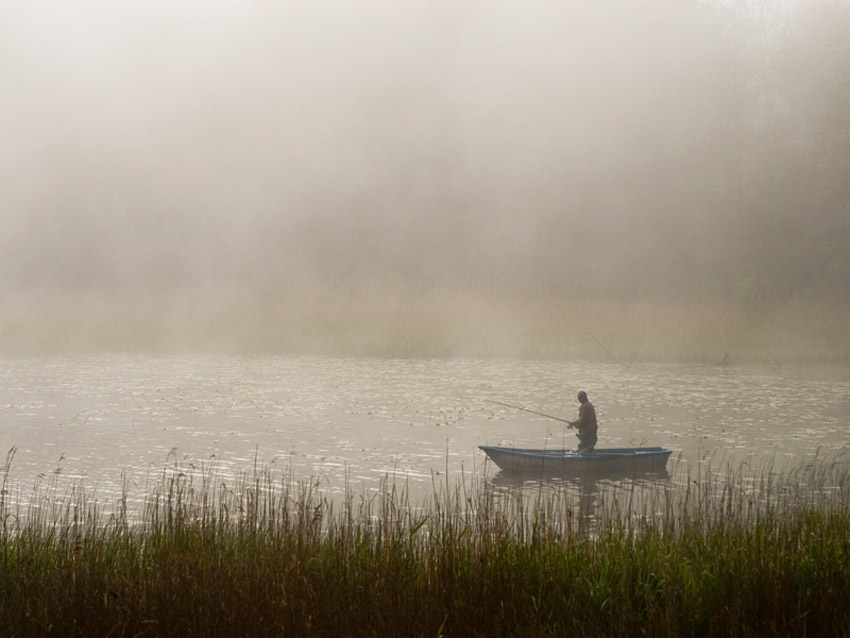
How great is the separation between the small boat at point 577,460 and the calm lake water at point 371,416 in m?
0.51

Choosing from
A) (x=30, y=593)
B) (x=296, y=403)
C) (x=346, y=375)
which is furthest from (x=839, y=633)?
(x=346, y=375)

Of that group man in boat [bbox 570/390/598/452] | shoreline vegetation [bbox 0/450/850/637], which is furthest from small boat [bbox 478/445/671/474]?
shoreline vegetation [bbox 0/450/850/637]

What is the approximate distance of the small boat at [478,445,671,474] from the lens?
16.3 m

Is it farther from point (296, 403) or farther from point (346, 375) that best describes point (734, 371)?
point (296, 403)

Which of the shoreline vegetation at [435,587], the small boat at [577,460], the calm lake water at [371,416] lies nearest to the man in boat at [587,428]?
the small boat at [577,460]

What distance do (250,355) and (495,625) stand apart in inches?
1747

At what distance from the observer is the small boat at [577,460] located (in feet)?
53.4

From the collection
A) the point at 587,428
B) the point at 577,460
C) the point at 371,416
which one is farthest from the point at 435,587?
the point at 371,416

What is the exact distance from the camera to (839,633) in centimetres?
565

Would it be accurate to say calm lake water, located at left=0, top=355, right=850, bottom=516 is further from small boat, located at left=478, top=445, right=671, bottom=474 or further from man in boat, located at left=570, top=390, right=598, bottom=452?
man in boat, located at left=570, top=390, right=598, bottom=452

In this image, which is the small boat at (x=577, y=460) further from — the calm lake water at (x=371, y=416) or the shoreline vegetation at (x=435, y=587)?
the shoreline vegetation at (x=435, y=587)

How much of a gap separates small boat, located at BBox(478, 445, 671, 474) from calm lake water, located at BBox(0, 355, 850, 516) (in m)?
0.51

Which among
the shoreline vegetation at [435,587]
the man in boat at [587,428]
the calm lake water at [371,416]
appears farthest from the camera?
the calm lake water at [371,416]

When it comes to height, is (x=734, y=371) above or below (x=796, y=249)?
below
